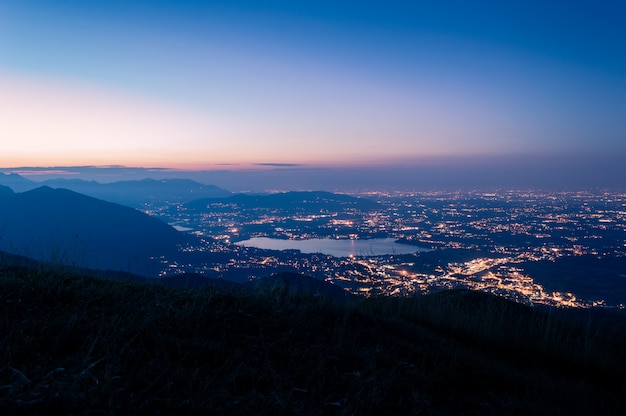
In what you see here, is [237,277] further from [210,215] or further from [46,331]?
[210,215]

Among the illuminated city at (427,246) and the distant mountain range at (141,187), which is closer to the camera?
the illuminated city at (427,246)

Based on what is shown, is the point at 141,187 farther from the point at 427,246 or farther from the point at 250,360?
the point at 250,360

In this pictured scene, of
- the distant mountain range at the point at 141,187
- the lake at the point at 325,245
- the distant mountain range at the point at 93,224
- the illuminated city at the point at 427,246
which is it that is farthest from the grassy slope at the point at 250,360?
the distant mountain range at the point at 141,187

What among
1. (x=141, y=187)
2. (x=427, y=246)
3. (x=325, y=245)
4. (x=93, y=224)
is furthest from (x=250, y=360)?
(x=141, y=187)

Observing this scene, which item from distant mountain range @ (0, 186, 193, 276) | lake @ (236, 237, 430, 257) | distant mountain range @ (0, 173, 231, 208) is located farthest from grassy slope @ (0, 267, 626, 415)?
distant mountain range @ (0, 173, 231, 208)

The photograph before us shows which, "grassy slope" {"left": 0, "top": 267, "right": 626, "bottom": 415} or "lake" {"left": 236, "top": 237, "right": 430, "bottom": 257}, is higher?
"grassy slope" {"left": 0, "top": 267, "right": 626, "bottom": 415}

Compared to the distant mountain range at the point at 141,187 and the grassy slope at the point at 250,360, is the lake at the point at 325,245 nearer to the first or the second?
the grassy slope at the point at 250,360

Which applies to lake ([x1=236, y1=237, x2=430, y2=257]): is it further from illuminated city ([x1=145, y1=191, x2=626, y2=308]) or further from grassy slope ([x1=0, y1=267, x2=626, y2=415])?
grassy slope ([x1=0, y1=267, x2=626, y2=415])

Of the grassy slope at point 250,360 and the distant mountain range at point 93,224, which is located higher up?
the grassy slope at point 250,360

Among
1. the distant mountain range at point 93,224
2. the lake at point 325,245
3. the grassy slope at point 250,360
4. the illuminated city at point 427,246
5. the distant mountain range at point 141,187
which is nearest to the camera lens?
the grassy slope at point 250,360
